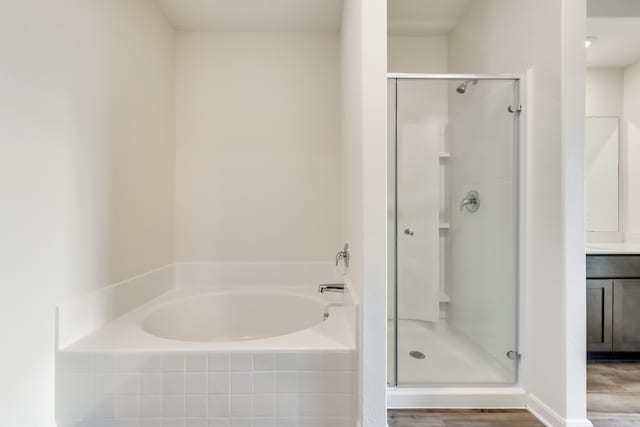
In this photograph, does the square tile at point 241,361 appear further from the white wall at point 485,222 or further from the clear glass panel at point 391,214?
the white wall at point 485,222

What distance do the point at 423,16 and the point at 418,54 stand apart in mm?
302

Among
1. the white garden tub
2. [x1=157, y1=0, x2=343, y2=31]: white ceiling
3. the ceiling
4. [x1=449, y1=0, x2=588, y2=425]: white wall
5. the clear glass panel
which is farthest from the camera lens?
[x1=157, y1=0, x2=343, y2=31]: white ceiling

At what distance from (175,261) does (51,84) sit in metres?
1.49

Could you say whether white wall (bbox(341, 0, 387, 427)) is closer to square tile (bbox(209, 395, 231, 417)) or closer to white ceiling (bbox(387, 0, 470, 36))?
square tile (bbox(209, 395, 231, 417))

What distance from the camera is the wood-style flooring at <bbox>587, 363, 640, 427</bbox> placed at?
158 cm

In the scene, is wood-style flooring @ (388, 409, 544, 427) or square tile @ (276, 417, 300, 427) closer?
square tile @ (276, 417, 300, 427)

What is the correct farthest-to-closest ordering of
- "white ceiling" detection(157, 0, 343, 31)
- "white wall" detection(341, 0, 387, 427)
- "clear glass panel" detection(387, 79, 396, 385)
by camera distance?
"white ceiling" detection(157, 0, 343, 31)
"clear glass panel" detection(387, 79, 396, 385)
"white wall" detection(341, 0, 387, 427)

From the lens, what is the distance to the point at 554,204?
4.99 feet

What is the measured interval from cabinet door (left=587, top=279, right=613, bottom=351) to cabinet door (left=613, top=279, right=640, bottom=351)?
3 cm

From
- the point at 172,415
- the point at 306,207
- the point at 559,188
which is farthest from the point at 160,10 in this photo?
the point at 559,188

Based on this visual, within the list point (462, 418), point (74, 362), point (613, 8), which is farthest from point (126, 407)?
point (613, 8)

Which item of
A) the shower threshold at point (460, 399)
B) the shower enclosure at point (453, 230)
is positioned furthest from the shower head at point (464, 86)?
the shower threshold at point (460, 399)

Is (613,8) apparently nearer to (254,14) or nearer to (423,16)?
(423,16)

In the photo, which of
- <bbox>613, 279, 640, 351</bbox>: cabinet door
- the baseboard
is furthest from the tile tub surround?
<bbox>613, 279, 640, 351</bbox>: cabinet door
